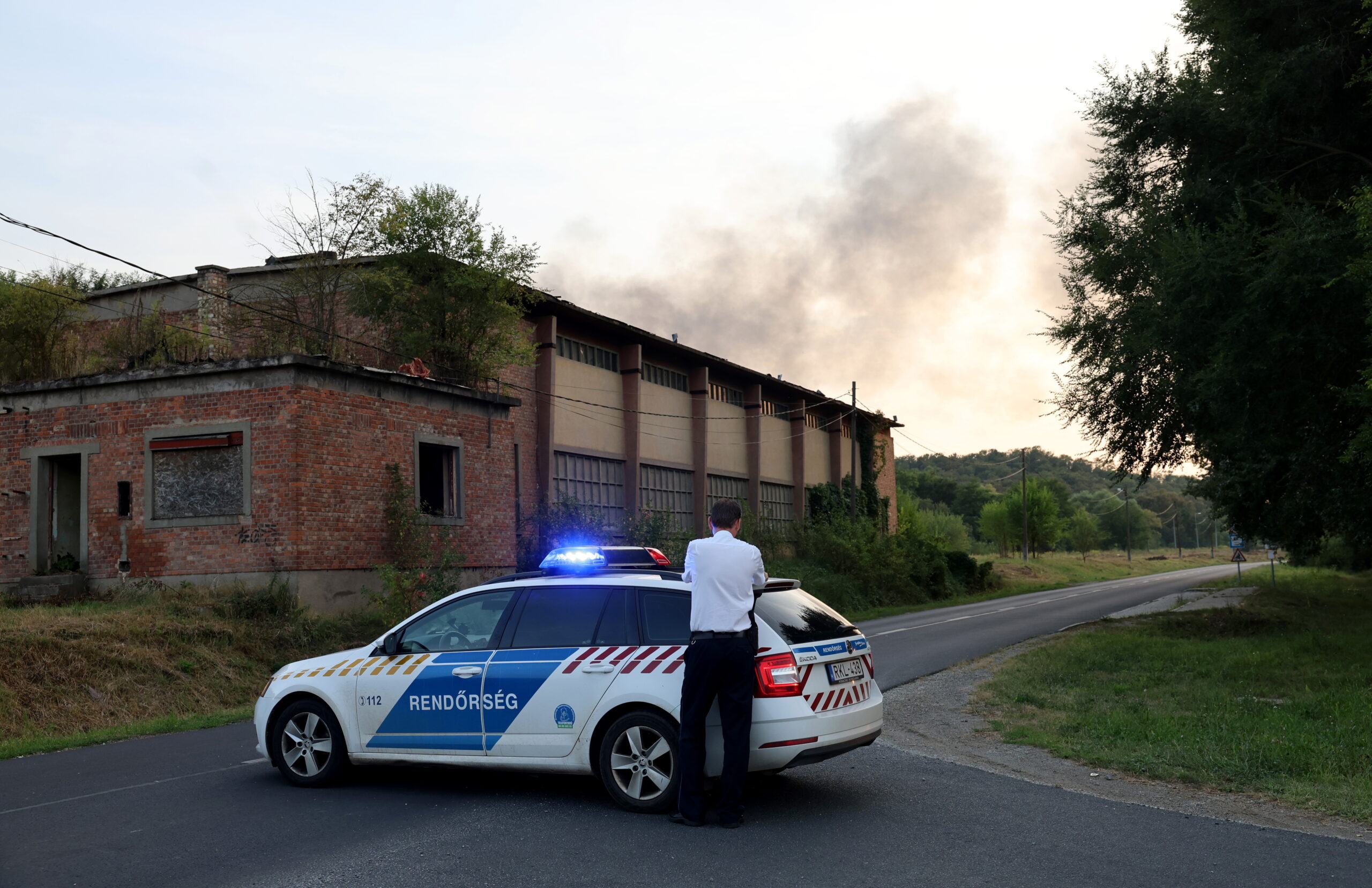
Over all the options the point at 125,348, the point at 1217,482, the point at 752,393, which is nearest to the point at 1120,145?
the point at 1217,482

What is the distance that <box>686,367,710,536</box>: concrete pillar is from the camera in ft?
125

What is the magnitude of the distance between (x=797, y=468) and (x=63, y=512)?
102ft

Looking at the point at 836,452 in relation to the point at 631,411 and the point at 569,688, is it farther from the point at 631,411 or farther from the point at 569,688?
the point at 569,688

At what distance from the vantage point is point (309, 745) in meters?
7.86

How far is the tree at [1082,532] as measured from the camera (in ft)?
383

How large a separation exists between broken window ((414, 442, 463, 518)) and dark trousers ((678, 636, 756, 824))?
16371 mm

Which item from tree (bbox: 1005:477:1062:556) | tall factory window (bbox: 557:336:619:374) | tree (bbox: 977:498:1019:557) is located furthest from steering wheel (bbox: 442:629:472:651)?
tree (bbox: 977:498:1019:557)

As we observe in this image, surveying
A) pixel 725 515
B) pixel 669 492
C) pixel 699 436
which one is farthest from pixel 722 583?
pixel 699 436

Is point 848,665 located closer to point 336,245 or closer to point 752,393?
point 336,245

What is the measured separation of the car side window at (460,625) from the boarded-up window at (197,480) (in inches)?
485

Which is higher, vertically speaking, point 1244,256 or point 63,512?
point 1244,256

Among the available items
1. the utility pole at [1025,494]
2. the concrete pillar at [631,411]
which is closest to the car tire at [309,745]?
the concrete pillar at [631,411]

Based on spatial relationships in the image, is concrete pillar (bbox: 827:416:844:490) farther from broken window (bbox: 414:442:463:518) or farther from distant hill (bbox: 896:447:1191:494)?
distant hill (bbox: 896:447:1191:494)

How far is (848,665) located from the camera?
7.25 meters
